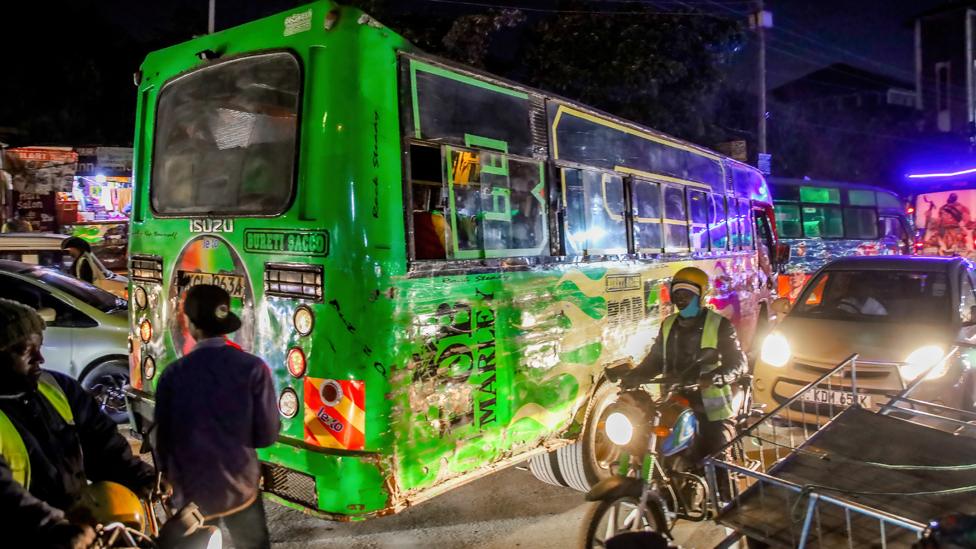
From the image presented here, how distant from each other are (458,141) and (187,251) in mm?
1941

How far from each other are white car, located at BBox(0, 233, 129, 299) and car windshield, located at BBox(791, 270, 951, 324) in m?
8.66

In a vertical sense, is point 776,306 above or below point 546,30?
below

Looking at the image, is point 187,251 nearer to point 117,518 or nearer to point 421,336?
point 421,336

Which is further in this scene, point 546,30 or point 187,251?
point 546,30

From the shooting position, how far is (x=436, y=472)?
145 inches

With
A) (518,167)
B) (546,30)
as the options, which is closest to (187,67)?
(518,167)


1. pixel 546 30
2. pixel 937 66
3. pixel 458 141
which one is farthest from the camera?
pixel 937 66

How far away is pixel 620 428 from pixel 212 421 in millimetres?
2055

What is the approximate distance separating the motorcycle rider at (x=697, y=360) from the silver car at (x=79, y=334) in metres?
5.42

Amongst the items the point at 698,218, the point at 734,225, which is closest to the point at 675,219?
the point at 698,218

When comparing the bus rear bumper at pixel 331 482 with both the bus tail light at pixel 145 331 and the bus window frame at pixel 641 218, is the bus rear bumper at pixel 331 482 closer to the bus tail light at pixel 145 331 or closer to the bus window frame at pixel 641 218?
the bus tail light at pixel 145 331

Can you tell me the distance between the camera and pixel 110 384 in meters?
6.66

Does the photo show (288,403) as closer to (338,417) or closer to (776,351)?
(338,417)

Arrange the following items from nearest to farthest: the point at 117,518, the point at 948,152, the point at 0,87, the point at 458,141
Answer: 1. the point at 117,518
2. the point at 458,141
3. the point at 0,87
4. the point at 948,152
